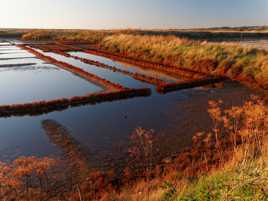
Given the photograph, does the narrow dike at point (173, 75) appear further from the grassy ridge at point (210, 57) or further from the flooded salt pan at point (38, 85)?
the flooded salt pan at point (38, 85)

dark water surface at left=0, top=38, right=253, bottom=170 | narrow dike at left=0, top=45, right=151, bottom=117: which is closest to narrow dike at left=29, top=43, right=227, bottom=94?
dark water surface at left=0, top=38, right=253, bottom=170

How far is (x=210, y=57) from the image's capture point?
14750 mm

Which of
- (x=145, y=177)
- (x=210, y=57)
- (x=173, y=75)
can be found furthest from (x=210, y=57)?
(x=145, y=177)

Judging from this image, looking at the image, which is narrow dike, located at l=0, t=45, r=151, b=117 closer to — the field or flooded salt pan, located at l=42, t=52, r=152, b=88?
the field

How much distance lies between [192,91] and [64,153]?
661 centimetres

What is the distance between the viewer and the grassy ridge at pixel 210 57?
12.3 m

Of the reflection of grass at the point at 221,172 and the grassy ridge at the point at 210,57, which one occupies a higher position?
the grassy ridge at the point at 210,57

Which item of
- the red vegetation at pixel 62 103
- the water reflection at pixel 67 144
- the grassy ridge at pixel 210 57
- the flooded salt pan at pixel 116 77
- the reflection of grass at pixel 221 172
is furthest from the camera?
the grassy ridge at pixel 210 57

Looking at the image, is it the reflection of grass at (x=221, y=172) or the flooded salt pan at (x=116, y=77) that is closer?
the reflection of grass at (x=221, y=172)

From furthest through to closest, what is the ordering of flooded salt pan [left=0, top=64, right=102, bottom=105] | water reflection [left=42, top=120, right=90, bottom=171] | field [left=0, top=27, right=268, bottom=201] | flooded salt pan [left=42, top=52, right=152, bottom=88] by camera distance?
1. flooded salt pan [left=42, top=52, right=152, bottom=88]
2. flooded salt pan [left=0, top=64, right=102, bottom=105]
3. water reflection [left=42, top=120, right=90, bottom=171]
4. field [left=0, top=27, right=268, bottom=201]

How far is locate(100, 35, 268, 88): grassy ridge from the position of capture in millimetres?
12312

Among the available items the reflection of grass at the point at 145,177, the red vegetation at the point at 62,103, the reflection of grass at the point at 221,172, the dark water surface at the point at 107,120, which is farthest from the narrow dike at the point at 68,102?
the reflection of grass at the point at 221,172

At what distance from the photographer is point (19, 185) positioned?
4.34 metres

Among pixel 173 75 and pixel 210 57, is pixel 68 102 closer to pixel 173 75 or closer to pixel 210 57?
pixel 173 75
